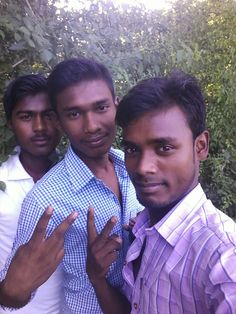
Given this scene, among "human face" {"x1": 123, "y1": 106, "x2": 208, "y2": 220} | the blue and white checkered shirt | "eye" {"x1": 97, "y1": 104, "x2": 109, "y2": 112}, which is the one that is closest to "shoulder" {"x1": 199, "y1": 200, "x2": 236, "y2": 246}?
"human face" {"x1": 123, "y1": 106, "x2": 208, "y2": 220}

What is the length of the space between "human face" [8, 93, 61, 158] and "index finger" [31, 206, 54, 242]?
74 cm

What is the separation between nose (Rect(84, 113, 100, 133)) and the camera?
164 centimetres

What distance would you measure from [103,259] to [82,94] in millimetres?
702

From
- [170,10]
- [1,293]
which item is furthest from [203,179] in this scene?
[1,293]

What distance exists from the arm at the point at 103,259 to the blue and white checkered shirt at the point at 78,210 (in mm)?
123

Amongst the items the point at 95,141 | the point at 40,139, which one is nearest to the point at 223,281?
the point at 95,141

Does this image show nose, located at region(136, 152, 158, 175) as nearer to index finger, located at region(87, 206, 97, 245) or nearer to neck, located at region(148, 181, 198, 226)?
neck, located at region(148, 181, 198, 226)

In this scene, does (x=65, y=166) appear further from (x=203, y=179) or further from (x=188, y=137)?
(x=203, y=179)

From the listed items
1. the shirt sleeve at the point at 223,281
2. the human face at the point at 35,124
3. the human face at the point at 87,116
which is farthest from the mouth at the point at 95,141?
the shirt sleeve at the point at 223,281

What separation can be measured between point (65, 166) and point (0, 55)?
3.85 feet

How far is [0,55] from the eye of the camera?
2.44m

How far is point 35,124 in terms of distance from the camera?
76.7 inches

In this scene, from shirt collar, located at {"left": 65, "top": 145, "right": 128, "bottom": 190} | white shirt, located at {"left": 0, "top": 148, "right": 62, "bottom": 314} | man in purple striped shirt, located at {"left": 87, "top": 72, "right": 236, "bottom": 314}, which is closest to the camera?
man in purple striped shirt, located at {"left": 87, "top": 72, "right": 236, "bottom": 314}

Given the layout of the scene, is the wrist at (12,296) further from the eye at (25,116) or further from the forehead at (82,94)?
the eye at (25,116)
